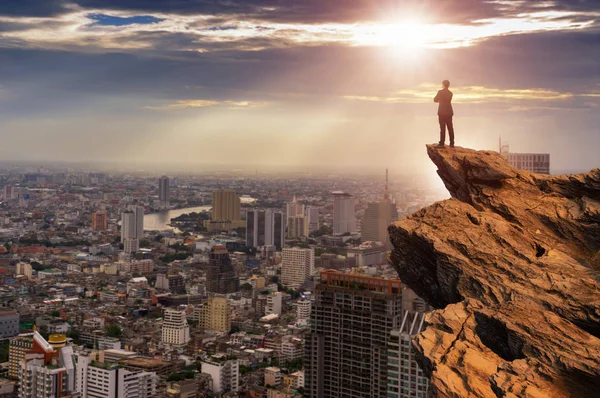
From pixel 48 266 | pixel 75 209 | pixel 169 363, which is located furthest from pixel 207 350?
pixel 75 209

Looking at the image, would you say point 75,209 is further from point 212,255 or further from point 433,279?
point 433,279

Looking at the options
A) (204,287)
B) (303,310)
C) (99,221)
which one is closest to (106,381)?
(303,310)

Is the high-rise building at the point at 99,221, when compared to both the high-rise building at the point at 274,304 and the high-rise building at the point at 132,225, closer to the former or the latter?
the high-rise building at the point at 132,225

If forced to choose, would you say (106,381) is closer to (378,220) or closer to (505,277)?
(505,277)

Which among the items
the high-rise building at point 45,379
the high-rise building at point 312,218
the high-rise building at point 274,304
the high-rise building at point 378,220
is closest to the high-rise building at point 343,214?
the high-rise building at point 312,218

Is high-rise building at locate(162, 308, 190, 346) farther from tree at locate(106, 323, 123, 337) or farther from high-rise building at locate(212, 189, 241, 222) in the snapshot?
high-rise building at locate(212, 189, 241, 222)

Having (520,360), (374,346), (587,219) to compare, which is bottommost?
(374,346)
